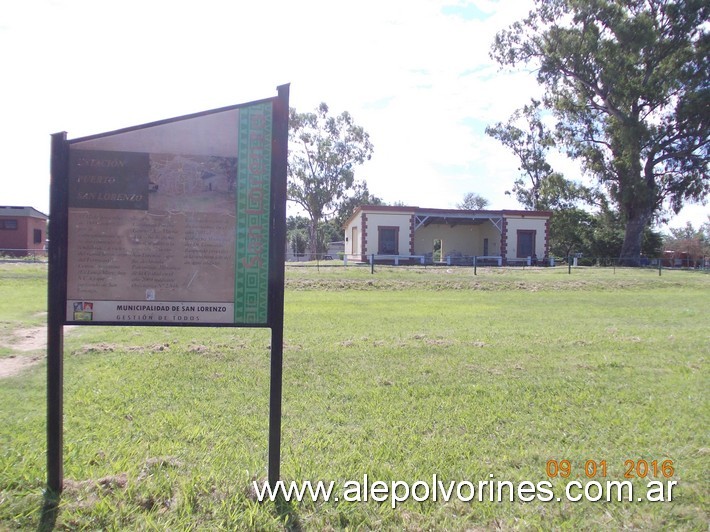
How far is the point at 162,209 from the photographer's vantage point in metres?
3.49

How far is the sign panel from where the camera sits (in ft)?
11.4

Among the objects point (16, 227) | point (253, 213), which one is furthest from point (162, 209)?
point (16, 227)

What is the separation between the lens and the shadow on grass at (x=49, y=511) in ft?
9.85

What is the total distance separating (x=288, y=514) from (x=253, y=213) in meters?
1.88

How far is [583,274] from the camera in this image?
25922mm

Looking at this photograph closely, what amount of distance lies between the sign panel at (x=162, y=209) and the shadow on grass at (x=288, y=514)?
49.8 inches

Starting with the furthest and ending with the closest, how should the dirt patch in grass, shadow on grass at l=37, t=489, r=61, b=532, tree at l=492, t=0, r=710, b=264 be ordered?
tree at l=492, t=0, r=710, b=264 → the dirt patch in grass → shadow on grass at l=37, t=489, r=61, b=532

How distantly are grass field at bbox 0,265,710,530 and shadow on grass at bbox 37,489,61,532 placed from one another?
0.02m

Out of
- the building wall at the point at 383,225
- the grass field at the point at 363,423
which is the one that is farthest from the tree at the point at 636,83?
the grass field at the point at 363,423

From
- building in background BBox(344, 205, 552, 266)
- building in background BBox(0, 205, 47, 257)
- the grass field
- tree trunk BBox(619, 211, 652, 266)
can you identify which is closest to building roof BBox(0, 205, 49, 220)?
building in background BBox(0, 205, 47, 257)

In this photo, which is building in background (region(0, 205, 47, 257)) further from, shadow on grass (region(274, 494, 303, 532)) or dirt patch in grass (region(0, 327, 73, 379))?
shadow on grass (region(274, 494, 303, 532))

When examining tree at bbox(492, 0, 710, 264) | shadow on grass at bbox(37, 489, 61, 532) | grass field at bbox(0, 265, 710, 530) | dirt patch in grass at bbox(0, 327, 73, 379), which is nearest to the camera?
shadow on grass at bbox(37, 489, 61, 532)

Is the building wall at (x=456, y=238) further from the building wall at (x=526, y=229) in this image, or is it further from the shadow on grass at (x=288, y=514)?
the shadow on grass at (x=288, y=514)

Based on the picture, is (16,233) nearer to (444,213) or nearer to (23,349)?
(444,213)
